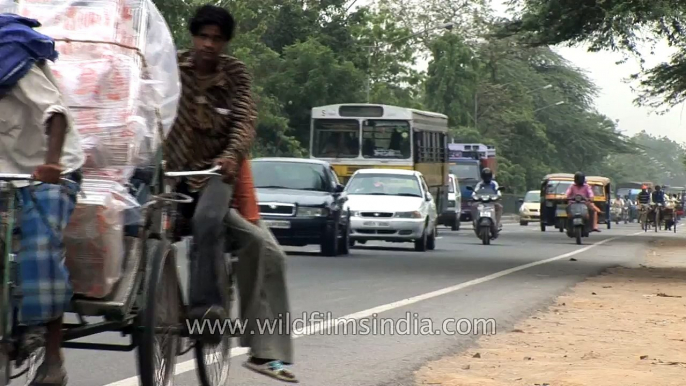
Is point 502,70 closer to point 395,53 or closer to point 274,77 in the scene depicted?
point 395,53

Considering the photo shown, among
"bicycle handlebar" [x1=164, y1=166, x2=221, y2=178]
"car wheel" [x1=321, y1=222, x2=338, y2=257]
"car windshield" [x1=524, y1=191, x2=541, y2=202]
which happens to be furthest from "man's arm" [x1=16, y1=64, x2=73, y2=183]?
"car windshield" [x1=524, y1=191, x2=541, y2=202]

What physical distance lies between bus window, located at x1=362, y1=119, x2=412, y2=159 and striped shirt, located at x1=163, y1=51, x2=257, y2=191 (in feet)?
85.3

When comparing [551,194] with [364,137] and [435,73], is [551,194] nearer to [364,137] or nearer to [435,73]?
[364,137]

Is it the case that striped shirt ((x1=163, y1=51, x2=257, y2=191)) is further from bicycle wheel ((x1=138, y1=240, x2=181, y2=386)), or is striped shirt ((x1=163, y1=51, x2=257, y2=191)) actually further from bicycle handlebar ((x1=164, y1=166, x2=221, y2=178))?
bicycle wheel ((x1=138, y1=240, x2=181, y2=386))

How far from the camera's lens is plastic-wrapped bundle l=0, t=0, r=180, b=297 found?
546 centimetres

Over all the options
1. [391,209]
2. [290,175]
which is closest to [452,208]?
[391,209]

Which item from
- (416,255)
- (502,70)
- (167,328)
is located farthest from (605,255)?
(502,70)

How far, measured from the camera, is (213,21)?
666 centimetres

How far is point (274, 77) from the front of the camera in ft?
156

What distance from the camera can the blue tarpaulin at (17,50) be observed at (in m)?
5.09

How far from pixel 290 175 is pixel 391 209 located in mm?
3394

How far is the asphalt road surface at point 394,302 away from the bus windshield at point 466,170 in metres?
21.7

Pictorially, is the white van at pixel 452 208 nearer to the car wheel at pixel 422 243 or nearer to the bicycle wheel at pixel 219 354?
the car wheel at pixel 422 243

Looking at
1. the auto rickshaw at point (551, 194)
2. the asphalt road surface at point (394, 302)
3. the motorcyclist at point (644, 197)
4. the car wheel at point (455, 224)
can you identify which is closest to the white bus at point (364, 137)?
the asphalt road surface at point (394, 302)
